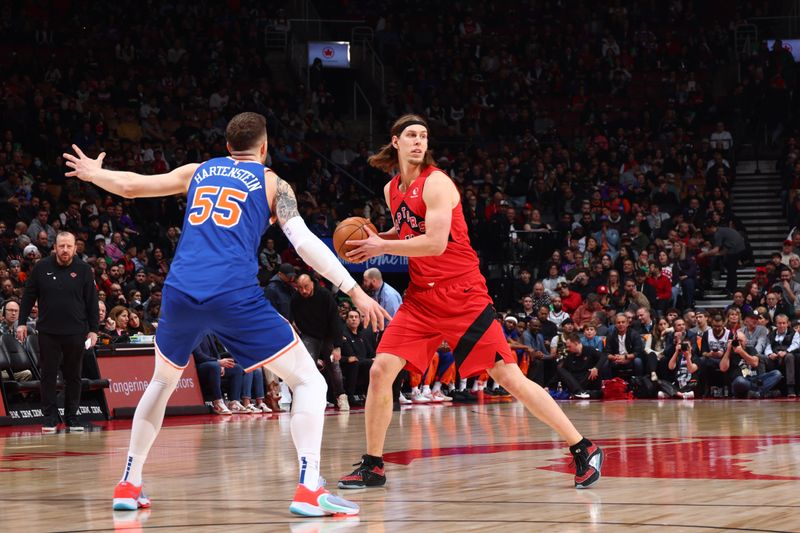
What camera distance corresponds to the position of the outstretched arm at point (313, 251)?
4.94m

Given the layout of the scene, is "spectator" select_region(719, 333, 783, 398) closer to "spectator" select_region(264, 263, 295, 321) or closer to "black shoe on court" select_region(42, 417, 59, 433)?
"spectator" select_region(264, 263, 295, 321)

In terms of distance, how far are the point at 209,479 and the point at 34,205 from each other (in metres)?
11.9

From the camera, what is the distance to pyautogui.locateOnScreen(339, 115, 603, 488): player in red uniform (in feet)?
19.4

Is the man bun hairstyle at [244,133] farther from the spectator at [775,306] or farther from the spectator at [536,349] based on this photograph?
the spectator at [775,306]

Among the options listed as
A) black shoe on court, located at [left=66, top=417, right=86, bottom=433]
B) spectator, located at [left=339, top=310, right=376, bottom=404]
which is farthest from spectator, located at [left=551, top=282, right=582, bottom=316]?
black shoe on court, located at [left=66, top=417, right=86, bottom=433]

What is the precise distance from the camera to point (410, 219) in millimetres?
6066

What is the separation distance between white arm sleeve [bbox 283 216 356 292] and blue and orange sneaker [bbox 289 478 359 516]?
0.89 meters

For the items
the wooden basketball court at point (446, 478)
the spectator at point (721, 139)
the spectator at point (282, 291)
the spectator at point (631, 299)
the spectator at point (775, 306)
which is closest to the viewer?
the wooden basketball court at point (446, 478)

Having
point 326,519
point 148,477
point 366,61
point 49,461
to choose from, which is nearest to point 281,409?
point 49,461

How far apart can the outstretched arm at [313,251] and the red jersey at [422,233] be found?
3.37 feet

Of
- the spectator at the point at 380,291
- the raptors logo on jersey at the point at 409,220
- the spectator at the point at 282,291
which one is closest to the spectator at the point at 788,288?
the spectator at the point at 380,291

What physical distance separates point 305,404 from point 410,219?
1.48 metres

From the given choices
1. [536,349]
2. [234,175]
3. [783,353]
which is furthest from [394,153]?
[536,349]

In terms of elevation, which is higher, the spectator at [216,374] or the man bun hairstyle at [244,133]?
the man bun hairstyle at [244,133]
